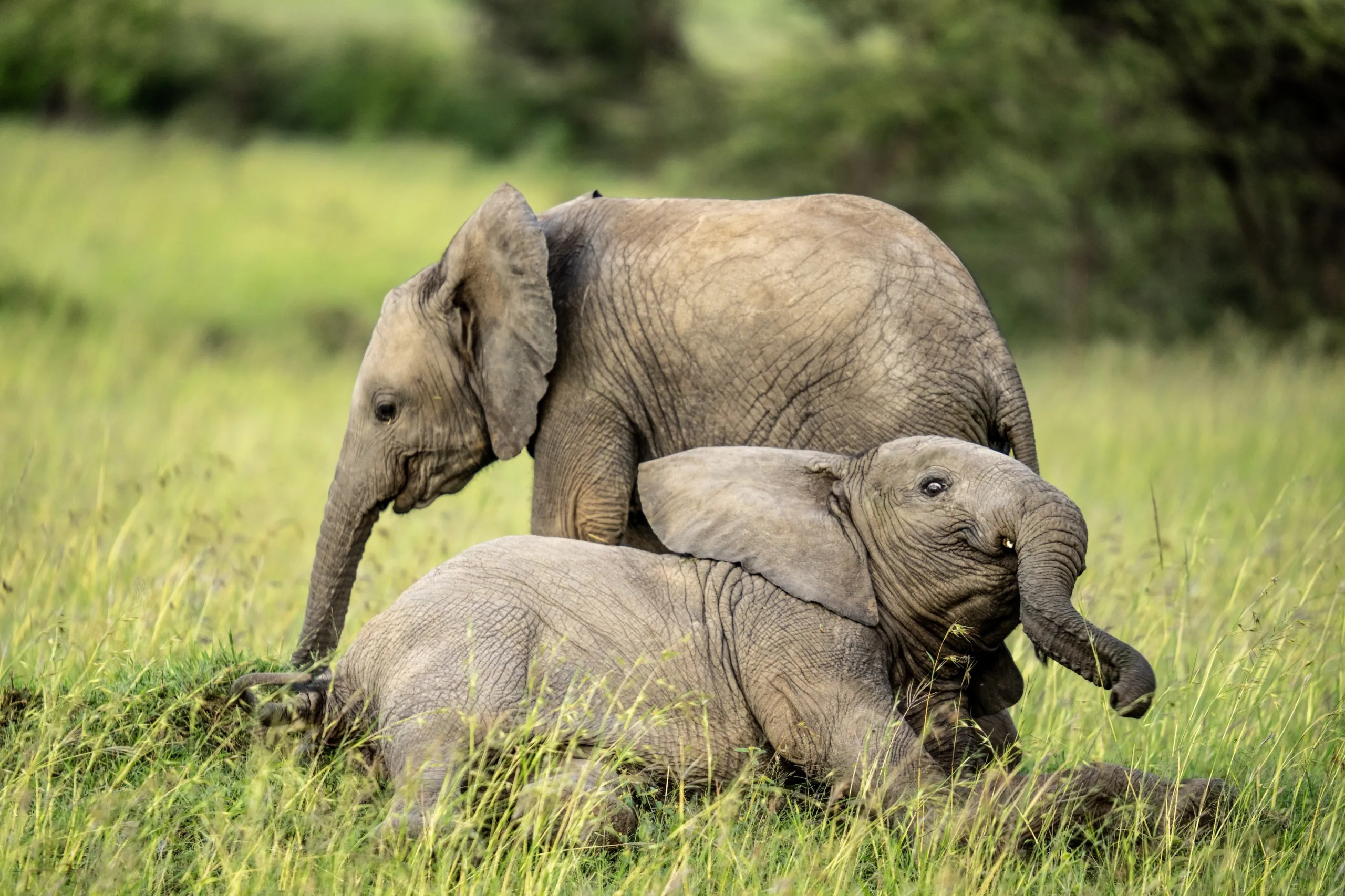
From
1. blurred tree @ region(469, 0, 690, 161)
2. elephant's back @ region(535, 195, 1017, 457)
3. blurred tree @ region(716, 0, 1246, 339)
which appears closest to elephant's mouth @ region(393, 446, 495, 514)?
elephant's back @ region(535, 195, 1017, 457)

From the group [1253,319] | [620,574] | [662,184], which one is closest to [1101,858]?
[620,574]

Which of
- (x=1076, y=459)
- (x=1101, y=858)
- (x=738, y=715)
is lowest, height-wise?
(x=1076, y=459)

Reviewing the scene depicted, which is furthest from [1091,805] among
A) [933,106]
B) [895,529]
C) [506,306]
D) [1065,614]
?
[933,106]

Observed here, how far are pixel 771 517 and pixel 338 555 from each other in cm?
205

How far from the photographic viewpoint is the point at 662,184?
26.5m

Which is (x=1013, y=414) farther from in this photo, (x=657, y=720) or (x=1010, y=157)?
(x=1010, y=157)

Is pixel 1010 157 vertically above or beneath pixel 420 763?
beneath

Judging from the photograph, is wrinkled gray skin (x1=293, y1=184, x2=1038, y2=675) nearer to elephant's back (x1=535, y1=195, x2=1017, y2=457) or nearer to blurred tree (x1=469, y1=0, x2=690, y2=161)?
elephant's back (x1=535, y1=195, x2=1017, y2=457)

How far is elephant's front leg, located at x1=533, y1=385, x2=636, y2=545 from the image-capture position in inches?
211

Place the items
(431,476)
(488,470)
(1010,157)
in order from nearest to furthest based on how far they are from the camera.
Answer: (431,476) < (488,470) < (1010,157)

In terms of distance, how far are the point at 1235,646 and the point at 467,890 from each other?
405 centimetres

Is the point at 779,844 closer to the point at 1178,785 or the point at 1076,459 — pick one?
the point at 1178,785

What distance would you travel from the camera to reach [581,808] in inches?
160

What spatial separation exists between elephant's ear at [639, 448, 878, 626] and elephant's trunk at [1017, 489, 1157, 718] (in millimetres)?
606
